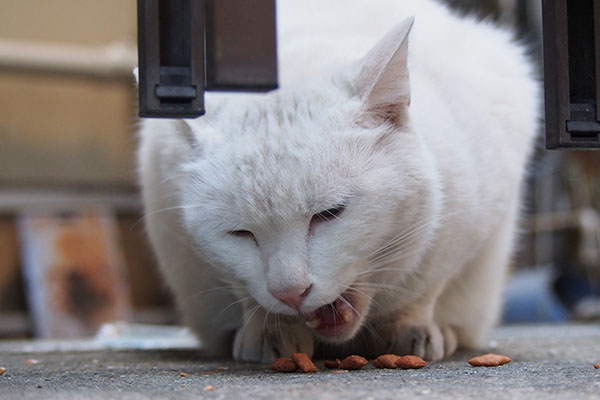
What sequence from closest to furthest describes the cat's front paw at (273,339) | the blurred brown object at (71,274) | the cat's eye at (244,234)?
the cat's eye at (244,234) < the cat's front paw at (273,339) < the blurred brown object at (71,274)

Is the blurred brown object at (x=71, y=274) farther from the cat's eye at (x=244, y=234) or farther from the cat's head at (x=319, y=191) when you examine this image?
the cat's eye at (x=244, y=234)

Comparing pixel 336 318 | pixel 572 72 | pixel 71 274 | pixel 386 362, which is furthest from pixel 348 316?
pixel 71 274

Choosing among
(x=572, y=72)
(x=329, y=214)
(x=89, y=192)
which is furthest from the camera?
(x=89, y=192)

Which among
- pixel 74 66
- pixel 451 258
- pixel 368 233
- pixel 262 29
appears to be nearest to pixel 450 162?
pixel 451 258

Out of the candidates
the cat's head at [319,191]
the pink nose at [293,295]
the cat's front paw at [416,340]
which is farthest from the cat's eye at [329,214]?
the cat's front paw at [416,340]

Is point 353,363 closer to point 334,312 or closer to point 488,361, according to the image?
point 334,312

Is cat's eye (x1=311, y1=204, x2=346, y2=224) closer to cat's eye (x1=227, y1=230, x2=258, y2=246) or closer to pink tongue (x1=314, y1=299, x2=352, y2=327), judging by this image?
cat's eye (x1=227, y1=230, x2=258, y2=246)
